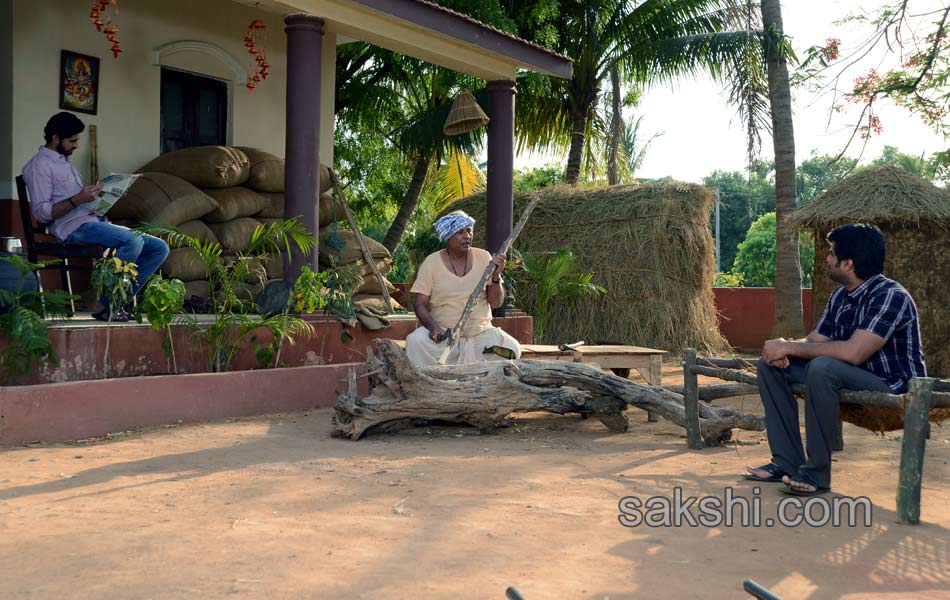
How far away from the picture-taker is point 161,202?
782 centimetres

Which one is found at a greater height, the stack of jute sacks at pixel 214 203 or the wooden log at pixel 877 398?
the stack of jute sacks at pixel 214 203

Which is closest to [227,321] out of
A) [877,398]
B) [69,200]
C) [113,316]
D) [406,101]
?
[113,316]

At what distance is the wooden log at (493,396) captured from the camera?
5.52 metres

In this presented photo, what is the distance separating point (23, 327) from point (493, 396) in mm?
2757

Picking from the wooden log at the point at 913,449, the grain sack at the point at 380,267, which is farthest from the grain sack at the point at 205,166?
the wooden log at the point at 913,449

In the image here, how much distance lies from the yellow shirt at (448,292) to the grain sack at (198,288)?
2.48m

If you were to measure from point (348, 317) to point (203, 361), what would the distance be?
129 cm

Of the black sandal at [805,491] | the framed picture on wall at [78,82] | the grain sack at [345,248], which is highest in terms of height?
the framed picture on wall at [78,82]

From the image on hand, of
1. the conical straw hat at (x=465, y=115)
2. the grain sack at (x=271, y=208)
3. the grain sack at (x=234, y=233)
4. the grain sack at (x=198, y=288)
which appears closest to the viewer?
the grain sack at (x=198, y=288)

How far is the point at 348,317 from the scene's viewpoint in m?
7.41

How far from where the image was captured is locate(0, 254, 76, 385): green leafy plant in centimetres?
528

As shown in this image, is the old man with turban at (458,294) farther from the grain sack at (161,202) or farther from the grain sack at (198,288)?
the grain sack at (161,202)

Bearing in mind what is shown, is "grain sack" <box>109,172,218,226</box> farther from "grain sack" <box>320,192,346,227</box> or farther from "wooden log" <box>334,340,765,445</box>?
"wooden log" <box>334,340,765,445</box>

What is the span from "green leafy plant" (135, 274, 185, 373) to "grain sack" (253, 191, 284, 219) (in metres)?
3.04
